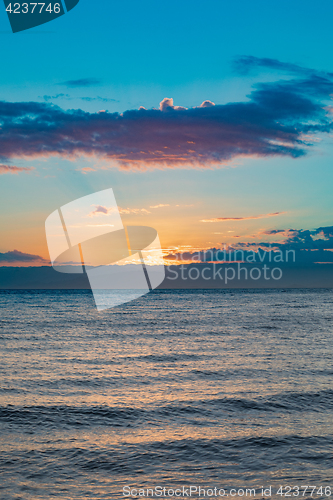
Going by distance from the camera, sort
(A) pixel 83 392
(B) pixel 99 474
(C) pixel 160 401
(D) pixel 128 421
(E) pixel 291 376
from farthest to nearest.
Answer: (E) pixel 291 376
(A) pixel 83 392
(C) pixel 160 401
(D) pixel 128 421
(B) pixel 99 474

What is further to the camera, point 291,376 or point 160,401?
point 291,376

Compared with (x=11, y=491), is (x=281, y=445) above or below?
below

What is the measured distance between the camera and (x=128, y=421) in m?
11.8

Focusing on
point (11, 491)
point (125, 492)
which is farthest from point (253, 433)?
point (11, 491)

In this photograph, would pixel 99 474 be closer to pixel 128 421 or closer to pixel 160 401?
pixel 128 421

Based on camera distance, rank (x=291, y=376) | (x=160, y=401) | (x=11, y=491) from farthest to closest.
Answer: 1. (x=291, y=376)
2. (x=160, y=401)
3. (x=11, y=491)

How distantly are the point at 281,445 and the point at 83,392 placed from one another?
842cm

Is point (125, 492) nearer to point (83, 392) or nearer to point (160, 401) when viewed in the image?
point (160, 401)

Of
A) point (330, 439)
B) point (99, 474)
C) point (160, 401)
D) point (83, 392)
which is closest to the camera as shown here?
point (99, 474)

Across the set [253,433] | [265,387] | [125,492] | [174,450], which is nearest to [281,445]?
[253,433]

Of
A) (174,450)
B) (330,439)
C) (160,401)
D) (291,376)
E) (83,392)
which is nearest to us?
(174,450)

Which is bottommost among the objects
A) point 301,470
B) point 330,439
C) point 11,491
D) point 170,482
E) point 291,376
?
point 291,376

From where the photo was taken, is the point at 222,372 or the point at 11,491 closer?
the point at 11,491

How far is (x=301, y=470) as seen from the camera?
877 cm
